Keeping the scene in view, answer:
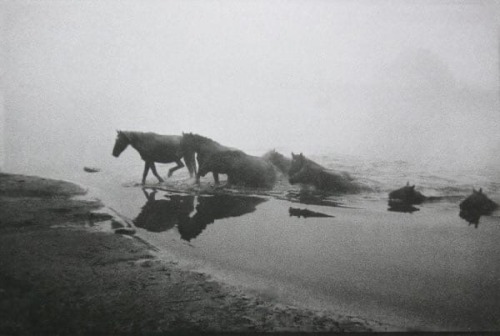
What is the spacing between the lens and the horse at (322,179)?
12007 mm

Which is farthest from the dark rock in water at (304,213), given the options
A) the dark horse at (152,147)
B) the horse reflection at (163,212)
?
the dark horse at (152,147)

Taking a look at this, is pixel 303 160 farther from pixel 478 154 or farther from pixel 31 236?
pixel 478 154

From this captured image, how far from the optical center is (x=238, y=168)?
12867mm

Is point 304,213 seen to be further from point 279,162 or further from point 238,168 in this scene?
point 279,162

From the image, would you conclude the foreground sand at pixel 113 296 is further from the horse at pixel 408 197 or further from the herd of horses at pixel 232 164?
the horse at pixel 408 197

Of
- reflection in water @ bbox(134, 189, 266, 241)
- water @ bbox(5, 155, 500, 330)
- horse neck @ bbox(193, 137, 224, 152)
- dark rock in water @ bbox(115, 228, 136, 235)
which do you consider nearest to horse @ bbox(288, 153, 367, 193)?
water @ bbox(5, 155, 500, 330)

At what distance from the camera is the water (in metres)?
3.66

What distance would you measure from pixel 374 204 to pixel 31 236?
340 inches

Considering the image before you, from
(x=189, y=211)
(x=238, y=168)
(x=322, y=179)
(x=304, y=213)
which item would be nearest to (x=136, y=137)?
(x=238, y=168)

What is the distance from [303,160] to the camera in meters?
→ 13.0

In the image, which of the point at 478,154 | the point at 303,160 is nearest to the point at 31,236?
the point at 303,160

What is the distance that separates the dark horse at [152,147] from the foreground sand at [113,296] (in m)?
8.57

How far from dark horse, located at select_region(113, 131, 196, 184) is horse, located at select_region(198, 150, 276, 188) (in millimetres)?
2101

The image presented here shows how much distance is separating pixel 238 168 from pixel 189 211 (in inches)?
183
